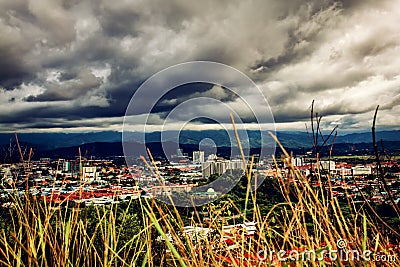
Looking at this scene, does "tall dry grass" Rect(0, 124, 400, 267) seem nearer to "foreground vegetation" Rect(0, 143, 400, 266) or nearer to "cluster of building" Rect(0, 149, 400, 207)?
"foreground vegetation" Rect(0, 143, 400, 266)

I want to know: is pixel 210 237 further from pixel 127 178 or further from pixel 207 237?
pixel 127 178

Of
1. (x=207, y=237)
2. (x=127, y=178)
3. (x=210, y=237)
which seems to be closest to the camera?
(x=207, y=237)

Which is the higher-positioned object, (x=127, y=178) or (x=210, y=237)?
(x=127, y=178)

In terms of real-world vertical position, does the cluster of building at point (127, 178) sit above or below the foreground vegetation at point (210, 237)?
above

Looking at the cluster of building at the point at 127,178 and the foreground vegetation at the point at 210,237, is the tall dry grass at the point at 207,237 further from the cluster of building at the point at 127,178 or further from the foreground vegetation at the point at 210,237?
the cluster of building at the point at 127,178

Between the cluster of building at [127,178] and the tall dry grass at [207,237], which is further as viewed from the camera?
the cluster of building at [127,178]

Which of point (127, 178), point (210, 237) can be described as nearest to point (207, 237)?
point (210, 237)

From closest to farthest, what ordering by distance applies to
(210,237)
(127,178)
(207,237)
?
(207,237)
(210,237)
(127,178)

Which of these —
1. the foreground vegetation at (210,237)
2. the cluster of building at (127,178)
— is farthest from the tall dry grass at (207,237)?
the cluster of building at (127,178)

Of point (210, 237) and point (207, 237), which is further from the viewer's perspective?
point (210, 237)

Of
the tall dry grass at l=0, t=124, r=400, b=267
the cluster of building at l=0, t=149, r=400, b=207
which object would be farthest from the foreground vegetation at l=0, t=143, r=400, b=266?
the cluster of building at l=0, t=149, r=400, b=207

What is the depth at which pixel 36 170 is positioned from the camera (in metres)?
3.43

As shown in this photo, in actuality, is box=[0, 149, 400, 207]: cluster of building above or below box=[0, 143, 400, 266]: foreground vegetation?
above

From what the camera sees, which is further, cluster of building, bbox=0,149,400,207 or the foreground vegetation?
cluster of building, bbox=0,149,400,207
